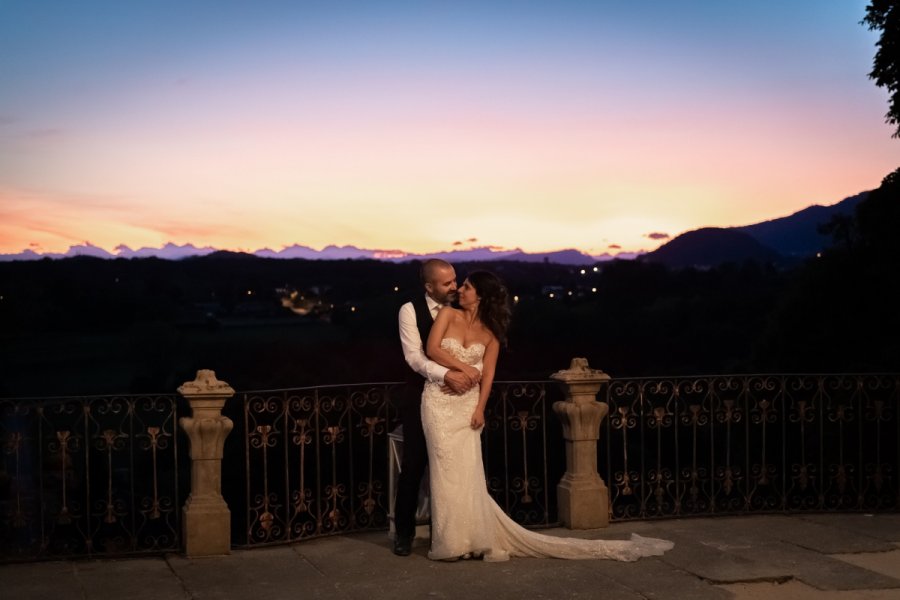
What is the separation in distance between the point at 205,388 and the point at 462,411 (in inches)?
72.5

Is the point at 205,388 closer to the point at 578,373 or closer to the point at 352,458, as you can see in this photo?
the point at 352,458

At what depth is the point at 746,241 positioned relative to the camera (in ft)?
219

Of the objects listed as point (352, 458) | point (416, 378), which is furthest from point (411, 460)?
point (352, 458)

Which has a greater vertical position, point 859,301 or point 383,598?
point 859,301

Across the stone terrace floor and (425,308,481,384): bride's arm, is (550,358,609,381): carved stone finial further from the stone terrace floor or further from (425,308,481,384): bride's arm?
(425,308,481,384): bride's arm

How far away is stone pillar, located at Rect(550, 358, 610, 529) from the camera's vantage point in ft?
27.3

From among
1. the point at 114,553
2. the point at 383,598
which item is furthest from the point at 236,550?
the point at 383,598

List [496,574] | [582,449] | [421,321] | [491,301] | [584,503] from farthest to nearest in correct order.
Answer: [582,449], [584,503], [421,321], [491,301], [496,574]

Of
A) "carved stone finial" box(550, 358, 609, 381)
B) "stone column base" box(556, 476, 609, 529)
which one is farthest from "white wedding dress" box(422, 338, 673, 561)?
"carved stone finial" box(550, 358, 609, 381)

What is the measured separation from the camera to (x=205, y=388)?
24.7 feet

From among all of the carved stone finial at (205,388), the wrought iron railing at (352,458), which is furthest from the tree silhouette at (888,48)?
the carved stone finial at (205,388)

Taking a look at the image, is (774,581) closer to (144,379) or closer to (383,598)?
(383,598)

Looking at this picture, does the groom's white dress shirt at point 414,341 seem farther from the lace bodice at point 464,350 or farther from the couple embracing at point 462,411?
the lace bodice at point 464,350

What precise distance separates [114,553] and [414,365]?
8.27ft
